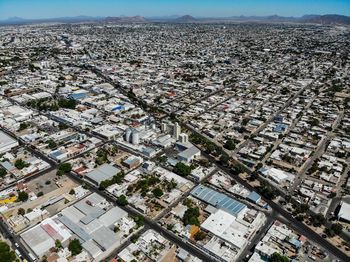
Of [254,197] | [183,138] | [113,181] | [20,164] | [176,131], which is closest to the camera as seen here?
[254,197]

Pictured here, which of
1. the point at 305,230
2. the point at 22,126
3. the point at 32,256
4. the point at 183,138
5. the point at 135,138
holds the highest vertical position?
the point at 183,138

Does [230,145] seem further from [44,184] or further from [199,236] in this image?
[44,184]

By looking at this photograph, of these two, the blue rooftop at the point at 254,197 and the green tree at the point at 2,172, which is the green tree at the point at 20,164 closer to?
the green tree at the point at 2,172

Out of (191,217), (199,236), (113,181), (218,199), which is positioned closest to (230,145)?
(218,199)

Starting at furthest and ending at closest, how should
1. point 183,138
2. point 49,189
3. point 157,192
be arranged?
1. point 183,138
2. point 49,189
3. point 157,192

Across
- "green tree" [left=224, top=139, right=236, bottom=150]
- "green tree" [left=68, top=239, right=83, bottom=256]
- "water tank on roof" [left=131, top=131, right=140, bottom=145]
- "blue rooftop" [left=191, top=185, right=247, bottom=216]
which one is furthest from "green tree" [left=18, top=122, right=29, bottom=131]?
"green tree" [left=224, top=139, right=236, bottom=150]

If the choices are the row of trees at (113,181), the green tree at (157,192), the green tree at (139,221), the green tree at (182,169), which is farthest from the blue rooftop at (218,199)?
the row of trees at (113,181)

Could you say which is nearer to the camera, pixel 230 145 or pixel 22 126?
pixel 230 145

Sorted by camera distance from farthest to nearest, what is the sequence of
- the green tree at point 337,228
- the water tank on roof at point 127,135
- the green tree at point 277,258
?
the water tank on roof at point 127,135, the green tree at point 337,228, the green tree at point 277,258

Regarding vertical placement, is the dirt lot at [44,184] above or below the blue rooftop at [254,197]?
below
